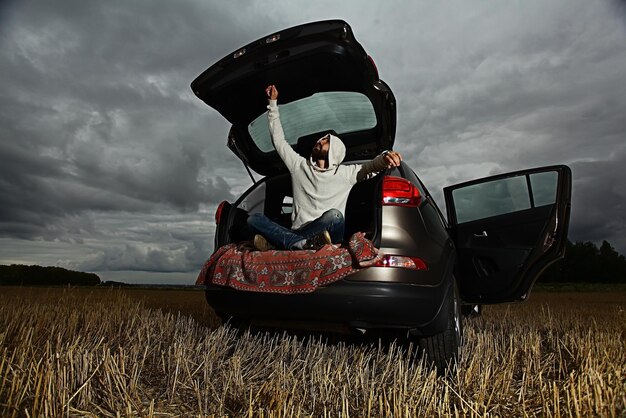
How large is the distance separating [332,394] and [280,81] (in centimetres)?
229

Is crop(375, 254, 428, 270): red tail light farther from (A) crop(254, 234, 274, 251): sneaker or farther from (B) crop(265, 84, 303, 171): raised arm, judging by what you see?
(B) crop(265, 84, 303, 171): raised arm

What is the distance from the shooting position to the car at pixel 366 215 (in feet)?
8.52

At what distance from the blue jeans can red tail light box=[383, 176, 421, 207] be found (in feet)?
1.68

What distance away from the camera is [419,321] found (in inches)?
103

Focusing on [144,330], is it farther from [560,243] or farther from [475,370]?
[560,243]

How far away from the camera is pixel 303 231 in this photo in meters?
3.20

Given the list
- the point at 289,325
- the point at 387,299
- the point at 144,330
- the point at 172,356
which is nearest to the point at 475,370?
the point at 387,299

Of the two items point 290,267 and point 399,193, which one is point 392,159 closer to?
point 399,193

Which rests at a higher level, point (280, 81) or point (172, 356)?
point (280, 81)

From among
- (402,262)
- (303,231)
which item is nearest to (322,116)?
(303,231)

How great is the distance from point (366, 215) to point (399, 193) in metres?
0.73

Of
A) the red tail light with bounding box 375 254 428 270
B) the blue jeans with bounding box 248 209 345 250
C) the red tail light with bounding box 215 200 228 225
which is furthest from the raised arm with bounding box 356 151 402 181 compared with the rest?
the red tail light with bounding box 215 200 228 225

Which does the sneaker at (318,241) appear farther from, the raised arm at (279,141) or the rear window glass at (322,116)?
the rear window glass at (322,116)

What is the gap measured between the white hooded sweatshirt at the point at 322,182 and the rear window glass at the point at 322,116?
0.19 m
